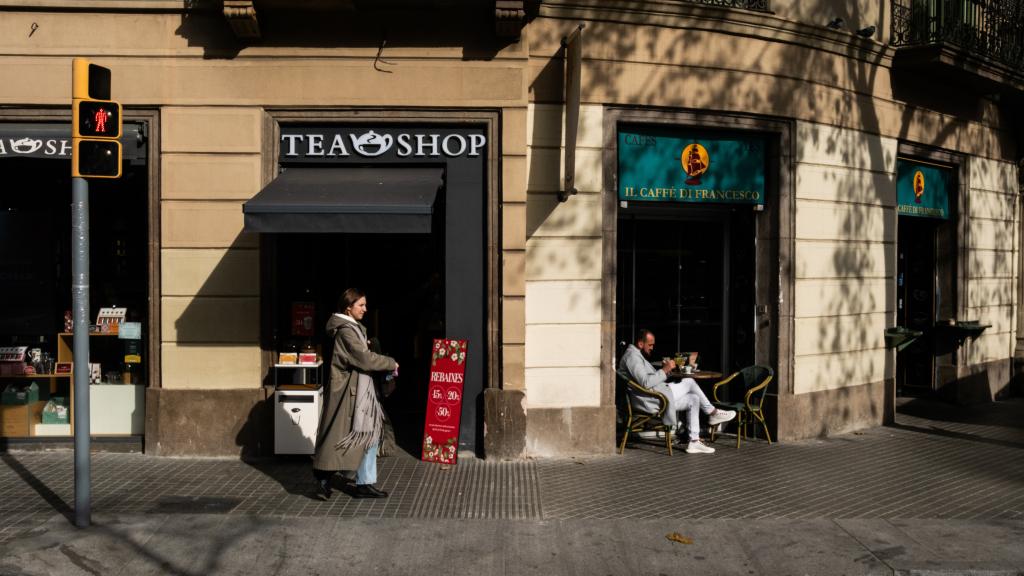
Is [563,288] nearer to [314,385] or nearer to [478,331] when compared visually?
[478,331]

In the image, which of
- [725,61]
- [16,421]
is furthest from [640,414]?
[16,421]

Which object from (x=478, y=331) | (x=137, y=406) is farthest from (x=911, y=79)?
(x=137, y=406)

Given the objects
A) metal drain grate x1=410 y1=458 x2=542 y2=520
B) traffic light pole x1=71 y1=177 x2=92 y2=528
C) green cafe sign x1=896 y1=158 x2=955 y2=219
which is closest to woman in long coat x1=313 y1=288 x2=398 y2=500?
metal drain grate x1=410 y1=458 x2=542 y2=520

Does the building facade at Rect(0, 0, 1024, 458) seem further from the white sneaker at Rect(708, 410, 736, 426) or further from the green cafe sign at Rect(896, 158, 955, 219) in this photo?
the green cafe sign at Rect(896, 158, 955, 219)

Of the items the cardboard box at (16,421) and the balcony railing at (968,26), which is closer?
the cardboard box at (16,421)

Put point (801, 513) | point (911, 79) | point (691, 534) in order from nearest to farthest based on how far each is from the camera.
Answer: point (691, 534), point (801, 513), point (911, 79)

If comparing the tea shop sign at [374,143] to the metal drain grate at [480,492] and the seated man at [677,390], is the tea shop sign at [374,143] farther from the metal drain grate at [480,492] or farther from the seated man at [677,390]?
the metal drain grate at [480,492]

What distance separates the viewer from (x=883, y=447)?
31.8 ft

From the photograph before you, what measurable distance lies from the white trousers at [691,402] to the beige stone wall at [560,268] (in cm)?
89

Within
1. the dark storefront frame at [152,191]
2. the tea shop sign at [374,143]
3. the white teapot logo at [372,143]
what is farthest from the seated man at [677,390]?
the dark storefront frame at [152,191]

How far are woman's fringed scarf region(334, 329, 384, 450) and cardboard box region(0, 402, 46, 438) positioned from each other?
14.2 feet

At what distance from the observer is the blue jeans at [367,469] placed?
717 centimetres

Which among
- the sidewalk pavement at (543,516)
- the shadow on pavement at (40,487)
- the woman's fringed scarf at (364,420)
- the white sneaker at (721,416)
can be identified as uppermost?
the woman's fringed scarf at (364,420)

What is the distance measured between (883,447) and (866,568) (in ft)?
14.4
